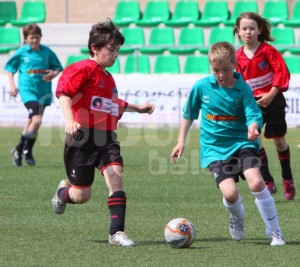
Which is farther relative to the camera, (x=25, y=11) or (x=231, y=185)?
(x=25, y=11)

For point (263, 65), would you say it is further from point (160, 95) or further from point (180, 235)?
point (160, 95)

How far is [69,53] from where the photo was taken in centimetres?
2155

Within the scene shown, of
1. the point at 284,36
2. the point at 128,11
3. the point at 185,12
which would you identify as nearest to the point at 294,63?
the point at 284,36

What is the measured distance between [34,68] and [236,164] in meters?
6.82

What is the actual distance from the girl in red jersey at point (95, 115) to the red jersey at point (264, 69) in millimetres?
2292

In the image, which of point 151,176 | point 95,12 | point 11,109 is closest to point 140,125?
point 11,109

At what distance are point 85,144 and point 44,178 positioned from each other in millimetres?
4278

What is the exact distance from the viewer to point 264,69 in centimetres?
935

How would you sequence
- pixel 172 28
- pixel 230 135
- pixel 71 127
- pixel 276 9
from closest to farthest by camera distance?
pixel 71 127, pixel 230 135, pixel 276 9, pixel 172 28

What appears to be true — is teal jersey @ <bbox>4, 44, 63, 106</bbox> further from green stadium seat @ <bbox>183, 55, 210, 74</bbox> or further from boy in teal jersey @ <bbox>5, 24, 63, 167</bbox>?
green stadium seat @ <bbox>183, 55, 210, 74</bbox>

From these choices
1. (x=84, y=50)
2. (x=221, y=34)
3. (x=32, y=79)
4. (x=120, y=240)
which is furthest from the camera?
(x=84, y=50)

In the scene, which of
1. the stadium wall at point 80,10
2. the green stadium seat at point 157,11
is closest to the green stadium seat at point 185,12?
the green stadium seat at point 157,11

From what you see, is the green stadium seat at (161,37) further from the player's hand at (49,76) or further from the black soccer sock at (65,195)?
the black soccer sock at (65,195)

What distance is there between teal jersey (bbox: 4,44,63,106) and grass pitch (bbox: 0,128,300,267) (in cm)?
102
